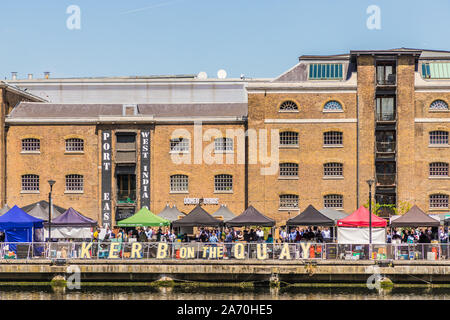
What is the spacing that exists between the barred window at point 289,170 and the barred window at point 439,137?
9832 millimetres

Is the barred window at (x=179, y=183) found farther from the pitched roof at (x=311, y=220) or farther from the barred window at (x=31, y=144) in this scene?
the pitched roof at (x=311, y=220)

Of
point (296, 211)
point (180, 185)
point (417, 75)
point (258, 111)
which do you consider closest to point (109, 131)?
point (180, 185)

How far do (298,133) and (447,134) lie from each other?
1056cm

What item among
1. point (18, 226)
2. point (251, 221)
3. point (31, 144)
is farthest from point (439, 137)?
point (18, 226)

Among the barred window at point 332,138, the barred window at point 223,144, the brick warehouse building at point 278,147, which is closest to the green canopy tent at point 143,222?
the brick warehouse building at point 278,147

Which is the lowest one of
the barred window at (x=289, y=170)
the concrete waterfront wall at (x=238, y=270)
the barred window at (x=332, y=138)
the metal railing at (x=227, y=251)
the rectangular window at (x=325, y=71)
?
the concrete waterfront wall at (x=238, y=270)

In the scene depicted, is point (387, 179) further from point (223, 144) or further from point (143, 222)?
point (143, 222)

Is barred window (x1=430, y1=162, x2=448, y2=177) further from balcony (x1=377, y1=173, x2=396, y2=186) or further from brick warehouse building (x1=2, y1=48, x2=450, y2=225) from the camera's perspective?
A: balcony (x1=377, y1=173, x2=396, y2=186)

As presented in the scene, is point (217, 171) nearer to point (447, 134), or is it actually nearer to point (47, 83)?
point (447, 134)

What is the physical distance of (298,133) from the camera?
61.3 m

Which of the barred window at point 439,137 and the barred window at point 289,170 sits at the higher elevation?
the barred window at point 439,137

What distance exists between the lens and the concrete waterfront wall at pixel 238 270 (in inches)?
1651

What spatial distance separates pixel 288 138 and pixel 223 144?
479 centimetres

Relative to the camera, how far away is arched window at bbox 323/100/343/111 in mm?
61125
